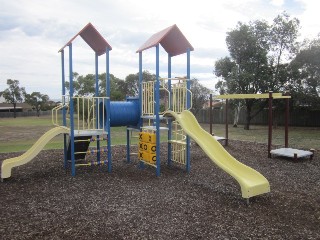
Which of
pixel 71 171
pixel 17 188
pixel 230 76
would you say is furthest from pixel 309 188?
pixel 230 76

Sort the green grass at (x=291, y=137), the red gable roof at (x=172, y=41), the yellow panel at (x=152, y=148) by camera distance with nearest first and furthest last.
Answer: the red gable roof at (x=172, y=41)
the yellow panel at (x=152, y=148)
the green grass at (x=291, y=137)

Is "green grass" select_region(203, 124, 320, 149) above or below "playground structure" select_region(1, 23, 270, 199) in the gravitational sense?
below

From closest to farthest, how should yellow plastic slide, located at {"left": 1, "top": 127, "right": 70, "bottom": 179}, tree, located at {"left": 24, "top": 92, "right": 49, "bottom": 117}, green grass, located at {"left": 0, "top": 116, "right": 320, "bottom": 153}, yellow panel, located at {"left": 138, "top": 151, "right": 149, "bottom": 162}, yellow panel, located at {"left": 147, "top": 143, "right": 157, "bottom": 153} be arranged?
yellow plastic slide, located at {"left": 1, "top": 127, "right": 70, "bottom": 179}, yellow panel, located at {"left": 147, "top": 143, "right": 157, "bottom": 153}, yellow panel, located at {"left": 138, "top": 151, "right": 149, "bottom": 162}, green grass, located at {"left": 0, "top": 116, "right": 320, "bottom": 153}, tree, located at {"left": 24, "top": 92, "right": 49, "bottom": 117}

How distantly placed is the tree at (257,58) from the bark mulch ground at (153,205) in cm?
1271

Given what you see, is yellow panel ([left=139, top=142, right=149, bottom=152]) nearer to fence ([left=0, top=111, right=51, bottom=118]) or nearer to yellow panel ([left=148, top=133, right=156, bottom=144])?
yellow panel ([left=148, top=133, right=156, bottom=144])

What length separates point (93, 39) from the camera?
8.48 meters

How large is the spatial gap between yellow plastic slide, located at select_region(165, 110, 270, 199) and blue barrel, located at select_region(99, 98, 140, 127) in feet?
3.62

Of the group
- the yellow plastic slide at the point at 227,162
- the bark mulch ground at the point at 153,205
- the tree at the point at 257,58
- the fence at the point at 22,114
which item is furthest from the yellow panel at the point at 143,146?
the fence at the point at 22,114

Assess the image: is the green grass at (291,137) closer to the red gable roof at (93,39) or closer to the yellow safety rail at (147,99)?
the yellow safety rail at (147,99)

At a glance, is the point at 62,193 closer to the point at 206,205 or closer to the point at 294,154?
the point at 206,205

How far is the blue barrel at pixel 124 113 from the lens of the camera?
333 inches

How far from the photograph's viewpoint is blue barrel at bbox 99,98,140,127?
8.46m

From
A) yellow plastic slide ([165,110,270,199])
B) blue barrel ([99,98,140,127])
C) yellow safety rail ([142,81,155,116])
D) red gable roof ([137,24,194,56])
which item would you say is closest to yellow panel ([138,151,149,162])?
blue barrel ([99,98,140,127])

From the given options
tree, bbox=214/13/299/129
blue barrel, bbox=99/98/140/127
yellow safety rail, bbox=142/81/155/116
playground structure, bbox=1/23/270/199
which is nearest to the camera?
playground structure, bbox=1/23/270/199
